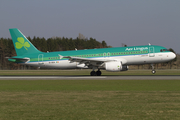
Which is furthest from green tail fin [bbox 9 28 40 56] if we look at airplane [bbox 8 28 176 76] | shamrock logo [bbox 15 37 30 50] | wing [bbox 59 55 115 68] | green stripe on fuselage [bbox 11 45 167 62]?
wing [bbox 59 55 115 68]

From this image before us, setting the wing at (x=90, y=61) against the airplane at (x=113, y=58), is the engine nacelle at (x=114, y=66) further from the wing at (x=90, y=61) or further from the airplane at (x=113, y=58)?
the wing at (x=90, y=61)

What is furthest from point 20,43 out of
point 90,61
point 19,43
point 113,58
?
point 113,58

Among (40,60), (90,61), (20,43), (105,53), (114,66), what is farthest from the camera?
(20,43)

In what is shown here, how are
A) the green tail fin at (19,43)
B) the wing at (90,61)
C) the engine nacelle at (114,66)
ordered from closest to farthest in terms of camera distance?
the engine nacelle at (114,66) → the wing at (90,61) → the green tail fin at (19,43)

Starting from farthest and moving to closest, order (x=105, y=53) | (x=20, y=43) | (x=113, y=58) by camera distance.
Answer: (x=20, y=43) → (x=105, y=53) → (x=113, y=58)

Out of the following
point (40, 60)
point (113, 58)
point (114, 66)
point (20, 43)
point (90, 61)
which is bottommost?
point (114, 66)

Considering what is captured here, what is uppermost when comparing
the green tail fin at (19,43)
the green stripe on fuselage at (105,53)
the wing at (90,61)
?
the green tail fin at (19,43)

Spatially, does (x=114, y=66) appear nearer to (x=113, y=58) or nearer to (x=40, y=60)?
(x=113, y=58)

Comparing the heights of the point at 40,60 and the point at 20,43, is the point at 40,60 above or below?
below

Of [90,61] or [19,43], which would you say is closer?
[90,61]

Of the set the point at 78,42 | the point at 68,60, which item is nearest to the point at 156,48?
the point at 68,60

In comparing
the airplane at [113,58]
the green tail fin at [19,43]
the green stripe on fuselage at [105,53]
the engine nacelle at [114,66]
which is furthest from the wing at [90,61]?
the green tail fin at [19,43]

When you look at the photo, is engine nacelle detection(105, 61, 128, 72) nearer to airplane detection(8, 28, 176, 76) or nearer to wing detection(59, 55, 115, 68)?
airplane detection(8, 28, 176, 76)
